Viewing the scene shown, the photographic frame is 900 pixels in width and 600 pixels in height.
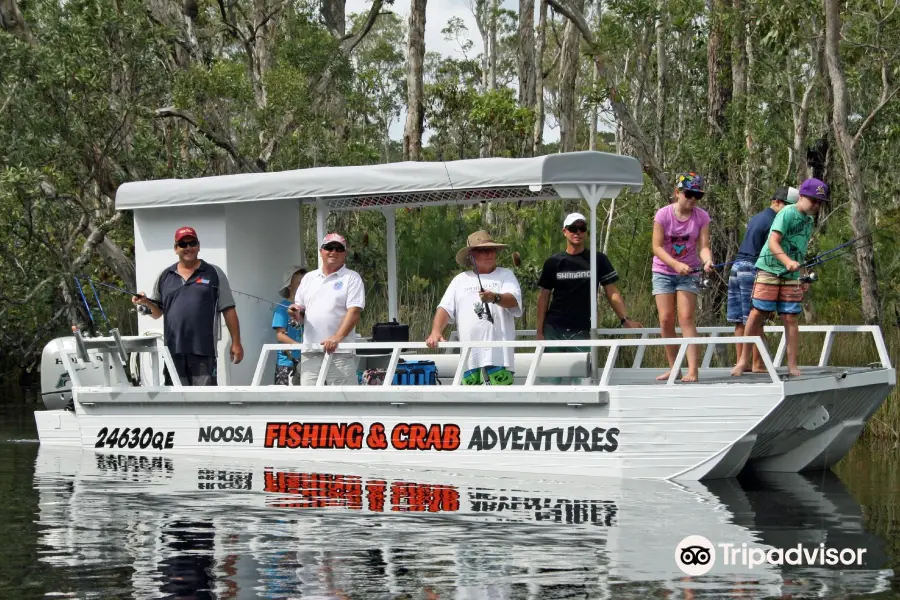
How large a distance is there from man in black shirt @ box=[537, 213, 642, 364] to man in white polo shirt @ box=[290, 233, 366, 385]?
1.58 meters

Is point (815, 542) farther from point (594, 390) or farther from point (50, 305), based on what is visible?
point (50, 305)

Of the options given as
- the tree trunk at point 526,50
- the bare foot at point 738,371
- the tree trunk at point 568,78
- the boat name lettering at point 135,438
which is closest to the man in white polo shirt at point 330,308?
the boat name lettering at point 135,438

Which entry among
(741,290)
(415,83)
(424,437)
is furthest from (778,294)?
(415,83)

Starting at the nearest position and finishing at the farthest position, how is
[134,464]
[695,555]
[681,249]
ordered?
[695,555], [681,249], [134,464]

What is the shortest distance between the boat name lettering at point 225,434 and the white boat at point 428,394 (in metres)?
0.01

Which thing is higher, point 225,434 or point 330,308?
point 330,308

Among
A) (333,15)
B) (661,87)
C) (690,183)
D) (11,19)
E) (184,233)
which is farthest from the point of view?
(661,87)

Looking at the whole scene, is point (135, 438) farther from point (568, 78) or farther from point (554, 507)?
point (568, 78)

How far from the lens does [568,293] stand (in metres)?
12.3

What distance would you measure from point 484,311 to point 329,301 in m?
1.32

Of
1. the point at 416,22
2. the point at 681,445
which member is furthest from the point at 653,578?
the point at 416,22

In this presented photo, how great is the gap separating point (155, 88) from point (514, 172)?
10831 millimetres

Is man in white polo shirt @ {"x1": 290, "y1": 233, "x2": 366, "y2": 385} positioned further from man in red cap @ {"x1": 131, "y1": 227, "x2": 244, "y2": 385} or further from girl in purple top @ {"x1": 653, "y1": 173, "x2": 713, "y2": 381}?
girl in purple top @ {"x1": 653, "y1": 173, "x2": 713, "y2": 381}

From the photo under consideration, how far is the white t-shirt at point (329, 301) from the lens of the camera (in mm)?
11891
